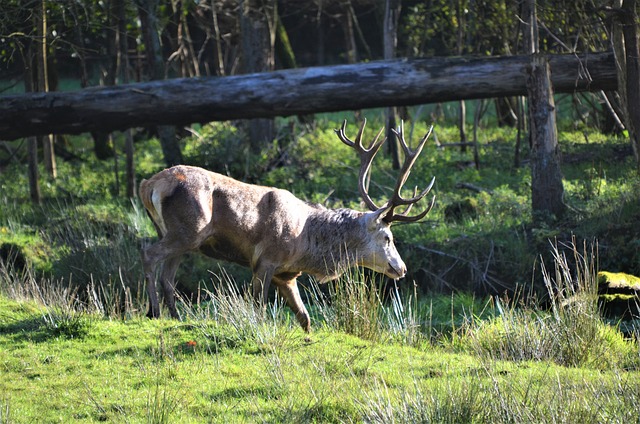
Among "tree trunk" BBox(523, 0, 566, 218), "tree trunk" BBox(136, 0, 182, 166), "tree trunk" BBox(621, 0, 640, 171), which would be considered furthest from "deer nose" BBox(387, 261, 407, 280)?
"tree trunk" BBox(136, 0, 182, 166)

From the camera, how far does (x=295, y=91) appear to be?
13.7 m

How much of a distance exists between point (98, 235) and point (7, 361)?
584 cm

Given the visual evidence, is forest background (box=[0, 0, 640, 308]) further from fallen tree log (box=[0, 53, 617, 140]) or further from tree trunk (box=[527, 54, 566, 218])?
fallen tree log (box=[0, 53, 617, 140])

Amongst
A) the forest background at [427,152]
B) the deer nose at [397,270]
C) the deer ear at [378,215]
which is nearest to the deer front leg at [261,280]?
the deer ear at [378,215]

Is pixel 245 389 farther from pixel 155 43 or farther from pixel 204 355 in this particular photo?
pixel 155 43

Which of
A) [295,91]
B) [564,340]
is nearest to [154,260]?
[564,340]

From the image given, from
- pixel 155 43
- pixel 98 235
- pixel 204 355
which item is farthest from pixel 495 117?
pixel 204 355

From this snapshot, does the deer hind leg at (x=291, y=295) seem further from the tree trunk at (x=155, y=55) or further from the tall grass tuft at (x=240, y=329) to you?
the tree trunk at (x=155, y=55)

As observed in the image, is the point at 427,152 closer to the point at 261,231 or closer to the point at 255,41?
the point at 255,41

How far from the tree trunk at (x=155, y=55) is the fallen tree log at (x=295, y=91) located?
4.67 feet

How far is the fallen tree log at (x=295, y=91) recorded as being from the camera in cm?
1364

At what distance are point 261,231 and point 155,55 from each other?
681 centimetres

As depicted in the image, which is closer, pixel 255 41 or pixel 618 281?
pixel 618 281

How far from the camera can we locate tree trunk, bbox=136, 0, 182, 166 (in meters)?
15.1
